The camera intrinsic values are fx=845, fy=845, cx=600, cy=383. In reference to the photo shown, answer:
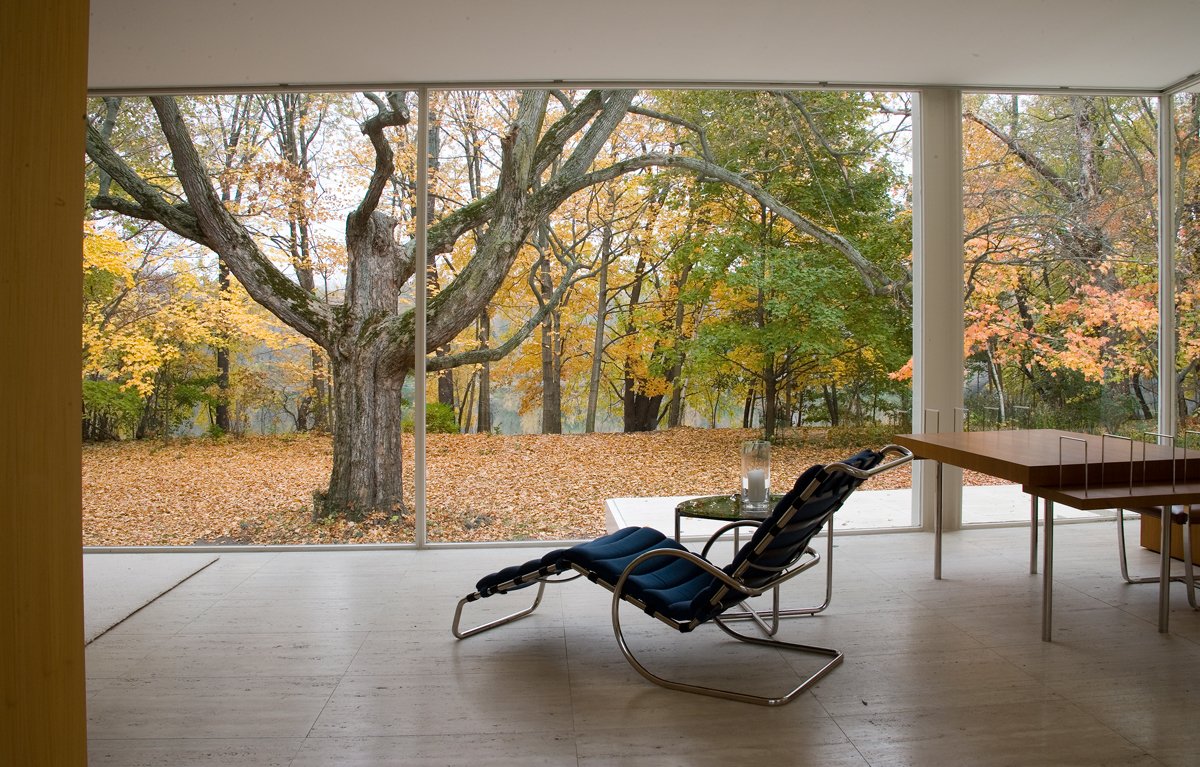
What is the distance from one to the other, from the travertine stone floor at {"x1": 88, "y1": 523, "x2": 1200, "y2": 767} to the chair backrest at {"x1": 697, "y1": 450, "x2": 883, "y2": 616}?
374 millimetres

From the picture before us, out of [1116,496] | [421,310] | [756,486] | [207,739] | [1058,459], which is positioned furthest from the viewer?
[421,310]

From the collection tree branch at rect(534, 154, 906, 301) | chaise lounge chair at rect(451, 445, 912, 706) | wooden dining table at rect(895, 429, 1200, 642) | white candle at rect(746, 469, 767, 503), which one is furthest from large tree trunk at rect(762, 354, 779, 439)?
chaise lounge chair at rect(451, 445, 912, 706)

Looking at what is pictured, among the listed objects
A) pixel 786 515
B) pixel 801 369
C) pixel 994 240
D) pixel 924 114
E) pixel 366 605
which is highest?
pixel 924 114

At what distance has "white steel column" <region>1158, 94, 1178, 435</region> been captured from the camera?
5.64 m

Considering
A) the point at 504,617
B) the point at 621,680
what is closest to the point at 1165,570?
the point at 621,680

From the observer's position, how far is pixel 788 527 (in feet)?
9.56

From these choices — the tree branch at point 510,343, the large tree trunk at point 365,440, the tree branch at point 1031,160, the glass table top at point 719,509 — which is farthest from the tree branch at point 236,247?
the tree branch at point 1031,160

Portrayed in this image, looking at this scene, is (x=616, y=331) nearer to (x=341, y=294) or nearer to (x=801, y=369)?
(x=801, y=369)

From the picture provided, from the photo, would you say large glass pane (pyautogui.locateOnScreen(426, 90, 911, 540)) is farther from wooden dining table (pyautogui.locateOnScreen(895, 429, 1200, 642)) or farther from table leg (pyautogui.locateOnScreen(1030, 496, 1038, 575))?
wooden dining table (pyautogui.locateOnScreen(895, 429, 1200, 642))

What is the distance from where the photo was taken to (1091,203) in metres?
7.20

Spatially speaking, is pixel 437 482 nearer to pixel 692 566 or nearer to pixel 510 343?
pixel 510 343

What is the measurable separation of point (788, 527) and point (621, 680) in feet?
2.74

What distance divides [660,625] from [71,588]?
2728 millimetres

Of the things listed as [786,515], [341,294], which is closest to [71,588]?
[786,515]
